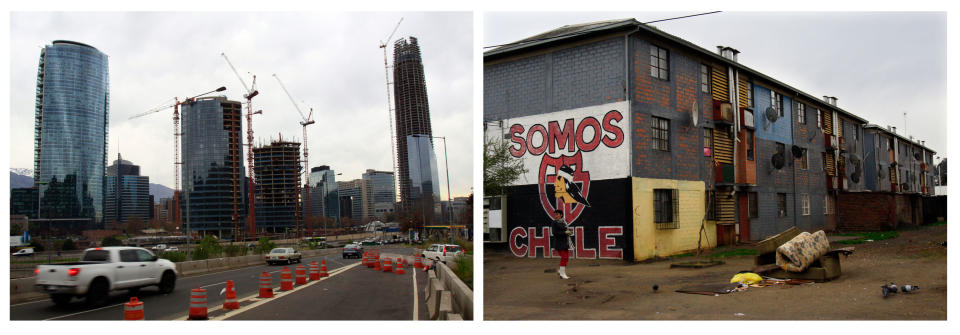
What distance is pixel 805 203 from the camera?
32.4 m

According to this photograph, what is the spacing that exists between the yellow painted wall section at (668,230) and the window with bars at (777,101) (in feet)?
29.9

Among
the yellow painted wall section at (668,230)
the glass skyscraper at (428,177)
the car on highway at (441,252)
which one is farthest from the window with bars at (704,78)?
the glass skyscraper at (428,177)

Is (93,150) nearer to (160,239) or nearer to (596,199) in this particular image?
(160,239)

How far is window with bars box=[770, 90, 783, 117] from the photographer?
2919 centimetres

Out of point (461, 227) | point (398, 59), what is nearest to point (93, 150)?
point (461, 227)

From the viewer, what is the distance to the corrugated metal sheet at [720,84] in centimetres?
2425

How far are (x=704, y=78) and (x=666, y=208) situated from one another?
6264 mm

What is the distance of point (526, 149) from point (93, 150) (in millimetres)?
77534

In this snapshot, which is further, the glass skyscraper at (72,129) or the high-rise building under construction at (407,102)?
the high-rise building under construction at (407,102)

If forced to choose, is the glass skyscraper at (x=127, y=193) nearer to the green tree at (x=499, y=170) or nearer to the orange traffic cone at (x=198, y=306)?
the green tree at (x=499, y=170)

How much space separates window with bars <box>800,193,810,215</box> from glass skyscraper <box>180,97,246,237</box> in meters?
139

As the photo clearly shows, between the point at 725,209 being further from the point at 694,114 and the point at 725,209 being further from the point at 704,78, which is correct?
the point at 704,78

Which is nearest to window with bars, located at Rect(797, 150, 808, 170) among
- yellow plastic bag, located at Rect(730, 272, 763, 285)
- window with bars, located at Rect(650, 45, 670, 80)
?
window with bars, located at Rect(650, 45, 670, 80)

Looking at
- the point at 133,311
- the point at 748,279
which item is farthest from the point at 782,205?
the point at 133,311
